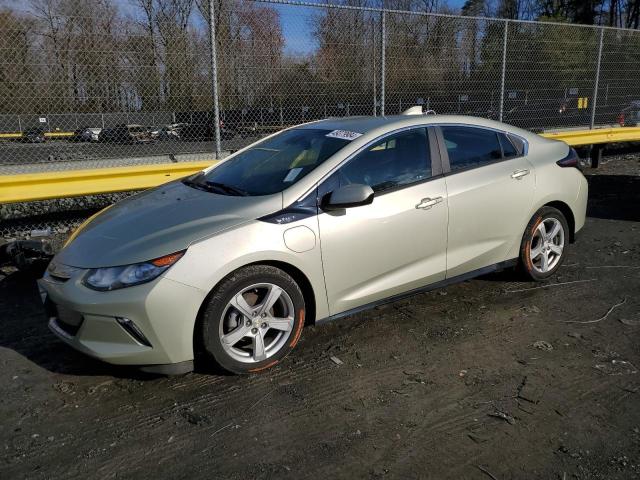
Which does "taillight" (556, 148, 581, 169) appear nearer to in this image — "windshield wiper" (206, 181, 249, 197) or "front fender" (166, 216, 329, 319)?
"front fender" (166, 216, 329, 319)

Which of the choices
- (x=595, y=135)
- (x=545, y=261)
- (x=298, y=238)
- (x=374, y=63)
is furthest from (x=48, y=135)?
(x=595, y=135)

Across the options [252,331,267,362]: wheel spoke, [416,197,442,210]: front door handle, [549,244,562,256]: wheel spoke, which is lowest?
[252,331,267,362]: wheel spoke

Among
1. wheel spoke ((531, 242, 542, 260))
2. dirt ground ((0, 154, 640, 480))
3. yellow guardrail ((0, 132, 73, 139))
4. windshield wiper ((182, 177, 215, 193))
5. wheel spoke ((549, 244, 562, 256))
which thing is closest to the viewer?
dirt ground ((0, 154, 640, 480))

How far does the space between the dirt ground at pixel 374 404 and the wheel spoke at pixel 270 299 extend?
424 millimetres

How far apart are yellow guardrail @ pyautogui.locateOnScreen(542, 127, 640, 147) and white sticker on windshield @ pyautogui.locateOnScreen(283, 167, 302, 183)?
23.5ft

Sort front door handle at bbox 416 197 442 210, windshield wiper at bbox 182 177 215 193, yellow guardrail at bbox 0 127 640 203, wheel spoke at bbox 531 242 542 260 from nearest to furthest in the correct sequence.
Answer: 1. front door handle at bbox 416 197 442 210
2. windshield wiper at bbox 182 177 215 193
3. wheel spoke at bbox 531 242 542 260
4. yellow guardrail at bbox 0 127 640 203

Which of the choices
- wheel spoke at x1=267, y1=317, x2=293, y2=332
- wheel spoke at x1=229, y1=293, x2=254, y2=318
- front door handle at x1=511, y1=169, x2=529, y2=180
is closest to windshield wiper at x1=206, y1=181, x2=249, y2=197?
wheel spoke at x1=229, y1=293, x2=254, y2=318

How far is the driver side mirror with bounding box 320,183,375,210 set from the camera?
134 inches

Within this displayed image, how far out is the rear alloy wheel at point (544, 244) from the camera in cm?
457

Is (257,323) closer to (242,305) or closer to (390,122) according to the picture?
(242,305)

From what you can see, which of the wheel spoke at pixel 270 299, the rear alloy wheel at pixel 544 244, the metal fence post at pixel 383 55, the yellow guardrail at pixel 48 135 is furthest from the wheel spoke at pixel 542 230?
the yellow guardrail at pixel 48 135

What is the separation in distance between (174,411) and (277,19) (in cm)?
528

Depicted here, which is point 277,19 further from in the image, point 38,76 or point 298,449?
point 298,449

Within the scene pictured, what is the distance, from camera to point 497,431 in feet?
9.00
